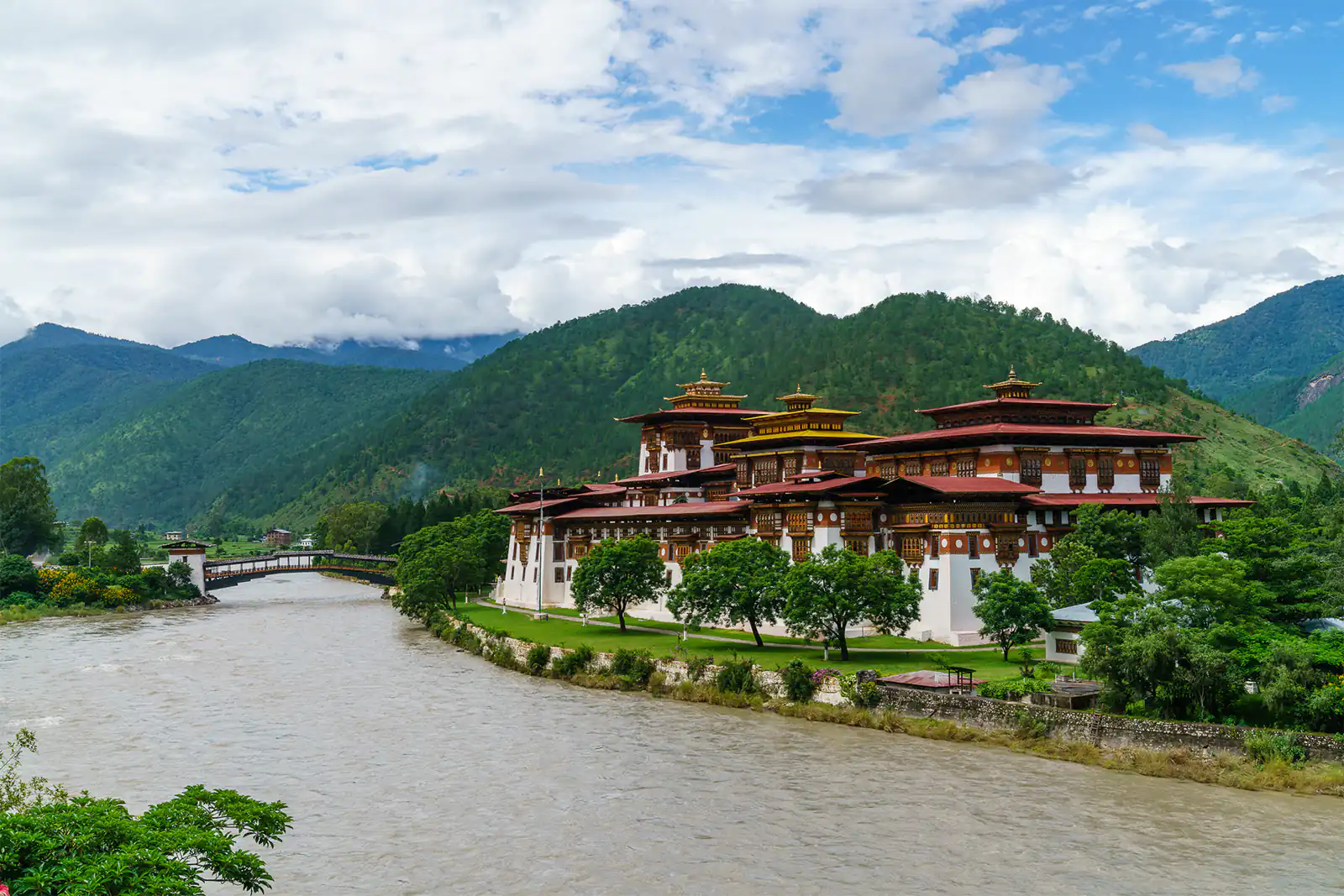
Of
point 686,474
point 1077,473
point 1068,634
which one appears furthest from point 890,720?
point 686,474

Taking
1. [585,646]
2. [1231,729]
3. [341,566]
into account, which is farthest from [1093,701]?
[341,566]

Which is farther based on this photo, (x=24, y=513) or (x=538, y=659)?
(x=24, y=513)

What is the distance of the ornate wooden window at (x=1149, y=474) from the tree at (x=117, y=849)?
228ft

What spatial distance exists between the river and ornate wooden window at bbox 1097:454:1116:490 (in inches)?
1445

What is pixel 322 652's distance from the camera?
270 feet

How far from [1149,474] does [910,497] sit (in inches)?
802

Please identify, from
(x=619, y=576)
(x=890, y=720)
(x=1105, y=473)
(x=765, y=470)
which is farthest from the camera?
(x=765, y=470)

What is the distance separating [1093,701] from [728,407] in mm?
72267

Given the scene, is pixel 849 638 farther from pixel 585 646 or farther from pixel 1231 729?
pixel 1231 729

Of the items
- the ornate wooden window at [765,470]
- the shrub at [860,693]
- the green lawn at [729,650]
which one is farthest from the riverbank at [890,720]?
the ornate wooden window at [765,470]

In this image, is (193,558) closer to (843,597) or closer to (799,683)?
(843,597)

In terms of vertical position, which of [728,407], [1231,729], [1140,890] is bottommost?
[1140,890]

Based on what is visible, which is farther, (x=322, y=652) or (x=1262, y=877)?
(x=322, y=652)

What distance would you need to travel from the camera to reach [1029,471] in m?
77.9
